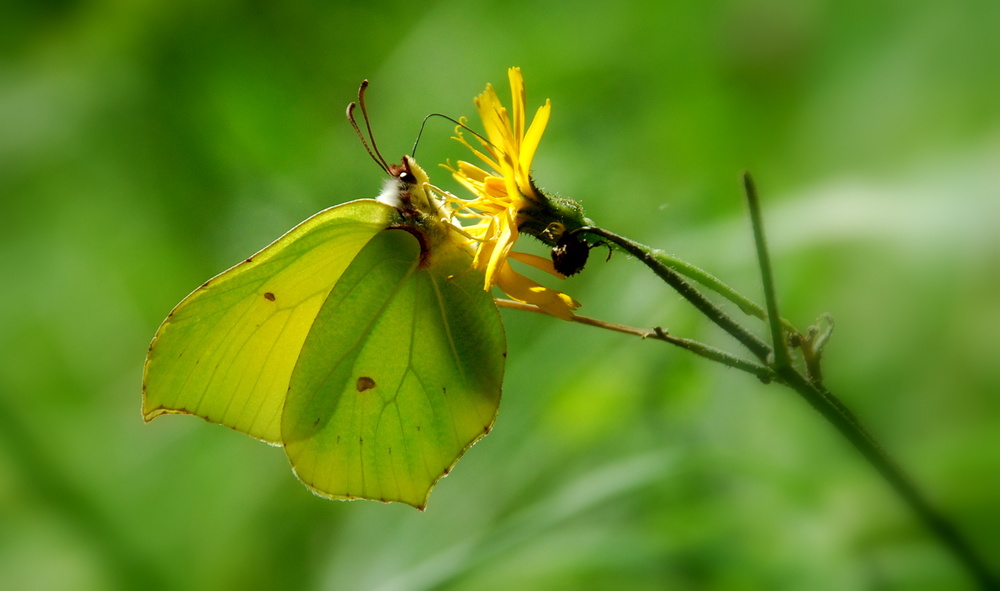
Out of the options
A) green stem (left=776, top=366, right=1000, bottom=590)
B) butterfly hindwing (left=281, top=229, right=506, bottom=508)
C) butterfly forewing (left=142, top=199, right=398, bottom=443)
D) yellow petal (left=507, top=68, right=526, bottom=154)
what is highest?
yellow petal (left=507, top=68, right=526, bottom=154)

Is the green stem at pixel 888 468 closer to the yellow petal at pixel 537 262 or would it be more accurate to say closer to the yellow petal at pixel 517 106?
the yellow petal at pixel 537 262

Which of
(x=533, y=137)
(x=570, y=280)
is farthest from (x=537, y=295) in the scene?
(x=570, y=280)

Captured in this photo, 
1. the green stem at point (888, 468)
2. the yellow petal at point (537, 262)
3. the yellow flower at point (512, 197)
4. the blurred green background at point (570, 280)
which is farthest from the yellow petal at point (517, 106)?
the green stem at point (888, 468)

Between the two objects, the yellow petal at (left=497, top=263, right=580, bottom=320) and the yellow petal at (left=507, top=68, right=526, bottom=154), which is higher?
the yellow petal at (left=507, top=68, right=526, bottom=154)

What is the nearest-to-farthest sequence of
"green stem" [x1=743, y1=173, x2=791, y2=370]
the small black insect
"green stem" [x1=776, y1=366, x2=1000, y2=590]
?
"green stem" [x1=743, y1=173, x2=791, y2=370]
"green stem" [x1=776, y1=366, x2=1000, y2=590]
the small black insect

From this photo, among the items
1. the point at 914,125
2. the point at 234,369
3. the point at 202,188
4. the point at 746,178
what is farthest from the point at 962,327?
the point at 202,188

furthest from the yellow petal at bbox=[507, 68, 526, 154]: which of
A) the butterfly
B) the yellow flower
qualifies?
the butterfly

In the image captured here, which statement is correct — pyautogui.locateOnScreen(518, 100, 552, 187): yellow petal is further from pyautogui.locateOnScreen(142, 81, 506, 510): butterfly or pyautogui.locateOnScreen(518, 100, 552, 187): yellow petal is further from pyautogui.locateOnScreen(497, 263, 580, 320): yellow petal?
pyautogui.locateOnScreen(142, 81, 506, 510): butterfly
